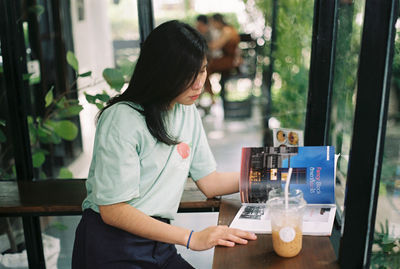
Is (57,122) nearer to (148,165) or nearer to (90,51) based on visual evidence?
(90,51)

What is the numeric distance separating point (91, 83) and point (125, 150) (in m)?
1.15

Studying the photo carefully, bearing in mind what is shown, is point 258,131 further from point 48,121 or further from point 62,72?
point 48,121

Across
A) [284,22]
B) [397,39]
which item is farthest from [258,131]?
[397,39]

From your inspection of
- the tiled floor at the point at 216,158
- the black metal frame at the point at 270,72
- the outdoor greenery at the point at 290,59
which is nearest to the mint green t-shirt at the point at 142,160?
the tiled floor at the point at 216,158

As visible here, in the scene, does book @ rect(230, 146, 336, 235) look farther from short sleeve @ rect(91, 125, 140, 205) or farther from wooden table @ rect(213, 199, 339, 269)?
short sleeve @ rect(91, 125, 140, 205)

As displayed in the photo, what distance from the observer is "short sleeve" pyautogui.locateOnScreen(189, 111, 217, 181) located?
147 cm

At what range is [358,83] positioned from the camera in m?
0.91

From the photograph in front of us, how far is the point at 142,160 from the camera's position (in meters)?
1.27

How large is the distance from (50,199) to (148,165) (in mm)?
666

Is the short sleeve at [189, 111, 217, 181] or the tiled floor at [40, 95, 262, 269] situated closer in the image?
the short sleeve at [189, 111, 217, 181]

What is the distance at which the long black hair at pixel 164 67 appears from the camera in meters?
1.18

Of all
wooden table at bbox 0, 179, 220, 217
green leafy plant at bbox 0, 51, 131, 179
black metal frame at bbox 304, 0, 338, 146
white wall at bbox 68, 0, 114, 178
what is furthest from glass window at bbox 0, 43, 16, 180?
black metal frame at bbox 304, 0, 338, 146

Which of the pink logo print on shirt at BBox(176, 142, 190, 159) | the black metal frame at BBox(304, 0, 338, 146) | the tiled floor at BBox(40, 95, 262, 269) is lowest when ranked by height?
the tiled floor at BBox(40, 95, 262, 269)

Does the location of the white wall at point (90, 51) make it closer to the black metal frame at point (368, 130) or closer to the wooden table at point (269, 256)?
the wooden table at point (269, 256)
